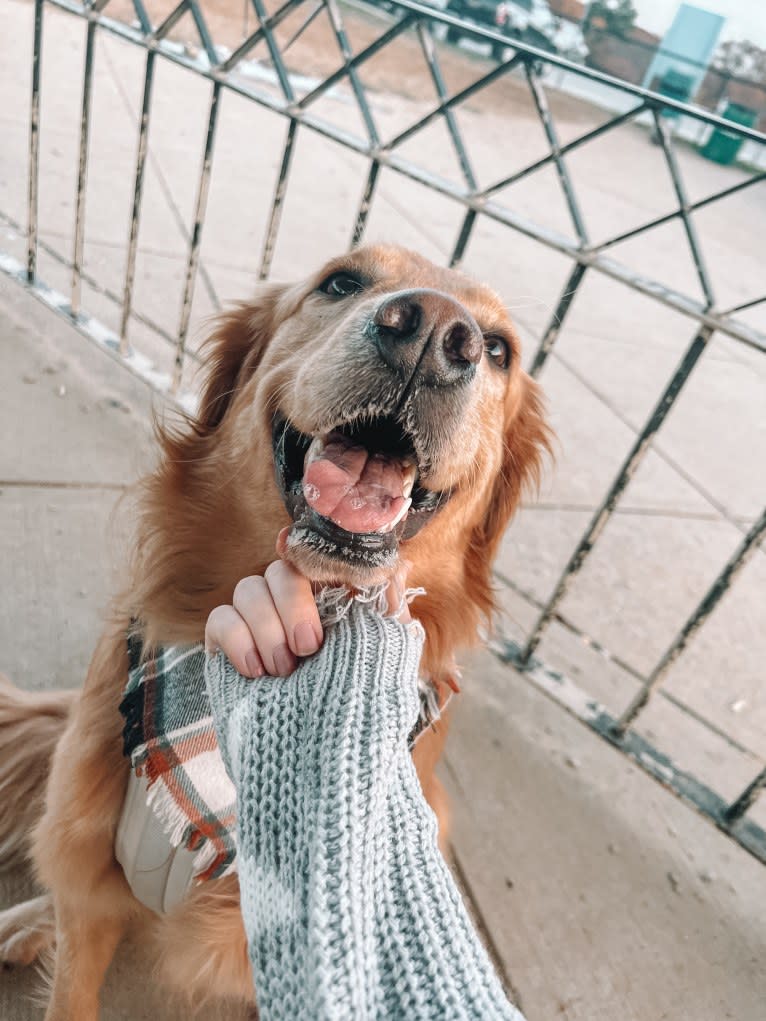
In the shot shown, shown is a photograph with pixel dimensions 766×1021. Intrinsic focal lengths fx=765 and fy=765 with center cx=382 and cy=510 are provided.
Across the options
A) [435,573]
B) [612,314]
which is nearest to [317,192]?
[612,314]

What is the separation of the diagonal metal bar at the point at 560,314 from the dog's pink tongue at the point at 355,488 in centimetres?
107

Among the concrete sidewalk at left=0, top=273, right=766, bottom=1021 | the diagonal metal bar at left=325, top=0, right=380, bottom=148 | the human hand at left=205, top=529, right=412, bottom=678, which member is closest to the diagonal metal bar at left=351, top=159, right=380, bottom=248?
the diagonal metal bar at left=325, top=0, right=380, bottom=148

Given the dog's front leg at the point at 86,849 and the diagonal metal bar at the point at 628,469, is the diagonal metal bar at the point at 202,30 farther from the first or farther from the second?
the dog's front leg at the point at 86,849

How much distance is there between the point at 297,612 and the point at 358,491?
0.37 metres

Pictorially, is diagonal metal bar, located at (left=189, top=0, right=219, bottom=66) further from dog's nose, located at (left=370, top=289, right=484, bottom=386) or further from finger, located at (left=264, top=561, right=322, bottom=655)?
finger, located at (left=264, top=561, right=322, bottom=655)

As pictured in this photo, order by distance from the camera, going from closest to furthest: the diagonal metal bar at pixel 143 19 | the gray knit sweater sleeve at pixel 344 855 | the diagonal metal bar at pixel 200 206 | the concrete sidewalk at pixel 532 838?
the gray knit sweater sleeve at pixel 344 855, the concrete sidewalk at pixel 532 838, the diagonal metal bar at pixel 200 206, the diagonal metal bar at pixel 143 19

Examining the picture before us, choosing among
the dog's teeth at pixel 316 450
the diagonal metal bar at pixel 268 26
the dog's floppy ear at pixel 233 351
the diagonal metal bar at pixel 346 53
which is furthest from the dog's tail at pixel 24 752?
the diagonal metal bar at pixel 268 26

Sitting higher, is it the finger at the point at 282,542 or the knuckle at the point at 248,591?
the knuckle at the point at 248,591

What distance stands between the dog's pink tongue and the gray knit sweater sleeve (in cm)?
31

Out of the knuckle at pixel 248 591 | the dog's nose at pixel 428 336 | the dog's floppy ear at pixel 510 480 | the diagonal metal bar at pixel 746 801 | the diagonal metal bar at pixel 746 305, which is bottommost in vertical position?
the diagonal metal bar at pixel 746 801

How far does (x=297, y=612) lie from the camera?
1.22 metres

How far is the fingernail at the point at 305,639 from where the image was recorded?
121cm

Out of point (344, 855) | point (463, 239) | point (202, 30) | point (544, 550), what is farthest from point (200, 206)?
point (344, 855)

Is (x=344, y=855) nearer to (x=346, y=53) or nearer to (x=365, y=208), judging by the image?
(x=365, y=208)
